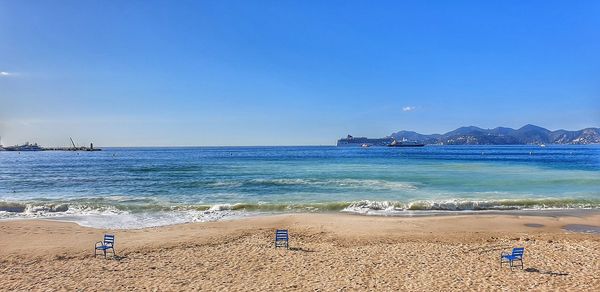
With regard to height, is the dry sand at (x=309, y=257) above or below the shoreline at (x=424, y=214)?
above

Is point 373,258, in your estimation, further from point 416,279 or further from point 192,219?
point 192,219

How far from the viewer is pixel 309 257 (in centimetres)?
1237

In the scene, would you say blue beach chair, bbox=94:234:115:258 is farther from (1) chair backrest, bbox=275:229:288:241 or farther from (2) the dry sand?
(1) chair backrest, bbox=275:229:288:241

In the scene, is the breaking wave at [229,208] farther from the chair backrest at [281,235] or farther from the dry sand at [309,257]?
the chair backrest at [281,235]

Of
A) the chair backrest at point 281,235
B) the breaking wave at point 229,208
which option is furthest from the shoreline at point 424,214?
the chair backrest at point 281,235

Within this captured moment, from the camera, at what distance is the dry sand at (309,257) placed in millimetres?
9906

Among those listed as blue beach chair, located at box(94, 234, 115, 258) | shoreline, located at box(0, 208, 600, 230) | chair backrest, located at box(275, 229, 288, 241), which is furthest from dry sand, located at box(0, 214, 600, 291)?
shoreline, located at box(0, 208, 600, 230)

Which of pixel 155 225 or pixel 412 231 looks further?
pixel 155 225

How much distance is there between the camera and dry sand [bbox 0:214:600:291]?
9906 millimetres

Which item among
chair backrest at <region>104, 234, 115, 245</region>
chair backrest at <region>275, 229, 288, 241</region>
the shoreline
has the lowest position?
the shoreline

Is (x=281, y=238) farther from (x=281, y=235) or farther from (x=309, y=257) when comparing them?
(x=309, y=257)

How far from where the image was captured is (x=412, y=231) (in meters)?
16.2

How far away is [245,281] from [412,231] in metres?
8.80

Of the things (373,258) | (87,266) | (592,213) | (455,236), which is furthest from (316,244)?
(592,213)
